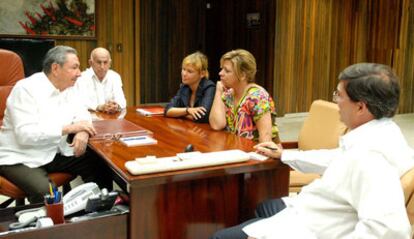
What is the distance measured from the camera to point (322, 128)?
9.72 feet

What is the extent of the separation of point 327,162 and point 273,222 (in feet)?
1.33

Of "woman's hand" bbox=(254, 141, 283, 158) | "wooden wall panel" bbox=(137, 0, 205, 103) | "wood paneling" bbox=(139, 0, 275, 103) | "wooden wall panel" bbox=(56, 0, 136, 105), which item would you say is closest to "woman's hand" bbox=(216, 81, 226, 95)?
"woman's hand" bbox=(254, 141, 283, 158)

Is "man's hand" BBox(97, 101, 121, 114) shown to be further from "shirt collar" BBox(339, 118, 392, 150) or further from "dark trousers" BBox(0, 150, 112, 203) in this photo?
"shirt collar" BBox(339, 118, 392, 150)

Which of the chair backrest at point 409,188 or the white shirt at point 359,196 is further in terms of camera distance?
the chair backrest at point 409,188

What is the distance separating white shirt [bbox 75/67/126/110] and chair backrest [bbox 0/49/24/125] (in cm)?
70

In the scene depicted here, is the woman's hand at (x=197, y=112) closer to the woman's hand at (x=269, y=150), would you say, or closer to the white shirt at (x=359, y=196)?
the woman's hand at (x=269, y=150)

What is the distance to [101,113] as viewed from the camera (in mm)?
3451

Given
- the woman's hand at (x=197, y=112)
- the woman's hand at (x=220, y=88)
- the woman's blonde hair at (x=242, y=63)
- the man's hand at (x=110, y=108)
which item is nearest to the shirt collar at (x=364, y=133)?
the woman's blonde hair at (x=242, y=63)

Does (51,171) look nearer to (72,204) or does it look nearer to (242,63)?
(72,204)

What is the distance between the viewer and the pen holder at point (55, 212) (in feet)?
5.62

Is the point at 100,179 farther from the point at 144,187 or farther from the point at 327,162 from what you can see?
the point at 327,162

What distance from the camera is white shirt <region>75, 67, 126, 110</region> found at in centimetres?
379

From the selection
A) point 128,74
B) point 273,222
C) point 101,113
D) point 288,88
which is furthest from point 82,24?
point 273,222

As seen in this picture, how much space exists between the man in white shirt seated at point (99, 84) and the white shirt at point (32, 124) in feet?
3.57
